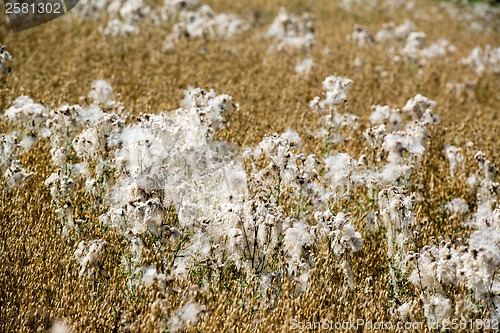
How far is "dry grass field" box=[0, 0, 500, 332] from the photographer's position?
310 centimetres

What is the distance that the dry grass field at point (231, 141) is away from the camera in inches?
122

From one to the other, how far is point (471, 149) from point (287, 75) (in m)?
2.92

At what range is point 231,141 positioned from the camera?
532 cm

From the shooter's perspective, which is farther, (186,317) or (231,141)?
(231,141)

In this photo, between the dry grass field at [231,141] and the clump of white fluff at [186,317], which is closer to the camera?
the clump of white fluff at [186,317]

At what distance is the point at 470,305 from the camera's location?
128 inches

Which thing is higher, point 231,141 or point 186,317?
point 186,317

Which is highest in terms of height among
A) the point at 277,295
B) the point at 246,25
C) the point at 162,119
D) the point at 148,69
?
the point at 162,119

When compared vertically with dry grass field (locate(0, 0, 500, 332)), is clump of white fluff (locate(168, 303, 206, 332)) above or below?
above

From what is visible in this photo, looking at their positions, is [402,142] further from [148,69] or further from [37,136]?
[148,69]

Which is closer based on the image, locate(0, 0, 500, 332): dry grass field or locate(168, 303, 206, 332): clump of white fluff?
locate(168, 303, 206, 332): clump of white fluff

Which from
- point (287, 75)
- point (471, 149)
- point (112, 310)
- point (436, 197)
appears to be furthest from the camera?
point (287, 75)

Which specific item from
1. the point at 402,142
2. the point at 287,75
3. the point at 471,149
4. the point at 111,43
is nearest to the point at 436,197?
the point at 402,142

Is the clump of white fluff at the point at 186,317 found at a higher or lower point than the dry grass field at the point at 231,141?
higher
